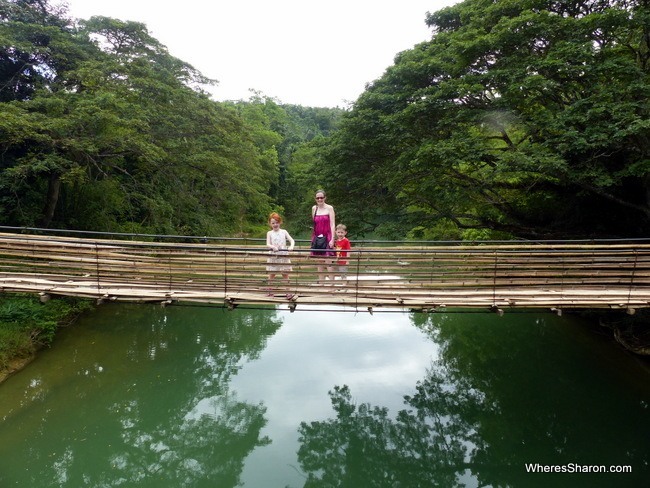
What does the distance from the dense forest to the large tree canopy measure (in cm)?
3

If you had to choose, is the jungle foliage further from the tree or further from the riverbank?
the riverbank

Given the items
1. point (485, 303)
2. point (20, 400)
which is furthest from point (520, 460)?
point (20, 400)

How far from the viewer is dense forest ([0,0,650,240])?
18.4ft

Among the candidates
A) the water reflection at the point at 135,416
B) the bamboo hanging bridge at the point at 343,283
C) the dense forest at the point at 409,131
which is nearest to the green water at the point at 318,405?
the water reflection at the point at 135,416

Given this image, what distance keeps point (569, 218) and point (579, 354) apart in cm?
263

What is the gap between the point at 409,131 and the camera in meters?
7.09

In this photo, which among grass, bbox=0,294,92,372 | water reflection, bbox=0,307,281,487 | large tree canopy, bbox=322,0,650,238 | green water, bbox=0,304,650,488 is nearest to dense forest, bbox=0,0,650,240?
large tree canopy, bbox=322,0,650,238

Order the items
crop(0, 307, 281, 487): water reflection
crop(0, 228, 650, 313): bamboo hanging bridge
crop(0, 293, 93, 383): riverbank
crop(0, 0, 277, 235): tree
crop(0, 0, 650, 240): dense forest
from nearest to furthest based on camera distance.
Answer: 1. crop(0, 228, 650, 313): bamboo hanging bridge
2. crop(0, 307, 281, 487): water reflection
3. crop(0, 0, 650, 240): dense forest
4. crop(0, 293, 93, 383): riverbank
5. crop(0, 0, 277, 235): tree

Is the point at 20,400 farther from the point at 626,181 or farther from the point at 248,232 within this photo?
the point at 248,232

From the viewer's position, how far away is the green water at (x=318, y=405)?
15.0 ft

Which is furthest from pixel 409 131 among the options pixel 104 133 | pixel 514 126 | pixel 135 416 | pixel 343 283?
pixel 135 416

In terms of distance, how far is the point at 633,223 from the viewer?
7211mm

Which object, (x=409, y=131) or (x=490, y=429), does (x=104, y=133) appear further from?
(x=490, y=429)

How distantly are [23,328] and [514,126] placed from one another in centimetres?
926
